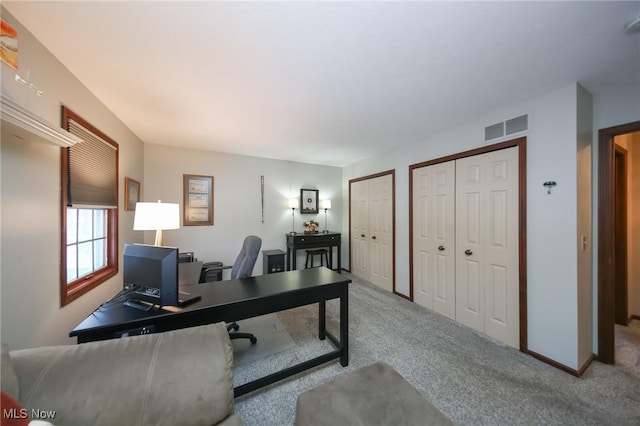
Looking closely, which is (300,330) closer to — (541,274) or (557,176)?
(541,274)

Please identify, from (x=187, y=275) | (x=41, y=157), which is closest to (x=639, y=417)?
(x=187, y=275)

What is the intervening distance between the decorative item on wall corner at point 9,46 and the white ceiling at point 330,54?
176 millimetres

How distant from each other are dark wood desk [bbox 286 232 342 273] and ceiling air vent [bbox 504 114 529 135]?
3172 millimetres

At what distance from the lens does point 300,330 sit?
8.07ft

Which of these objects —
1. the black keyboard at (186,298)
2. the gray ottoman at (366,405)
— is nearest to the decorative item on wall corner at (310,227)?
the black keyboard at (186,298)

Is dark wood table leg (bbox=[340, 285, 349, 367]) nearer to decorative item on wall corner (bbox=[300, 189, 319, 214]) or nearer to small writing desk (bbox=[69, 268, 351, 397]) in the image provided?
small writing desk (bbox=[69, 268, 351, 397])

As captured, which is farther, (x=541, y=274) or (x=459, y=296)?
(x=459, y=296)

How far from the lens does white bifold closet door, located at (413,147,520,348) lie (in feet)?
7.21

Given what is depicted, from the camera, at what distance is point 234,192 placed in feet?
13.2

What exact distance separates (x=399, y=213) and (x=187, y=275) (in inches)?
119

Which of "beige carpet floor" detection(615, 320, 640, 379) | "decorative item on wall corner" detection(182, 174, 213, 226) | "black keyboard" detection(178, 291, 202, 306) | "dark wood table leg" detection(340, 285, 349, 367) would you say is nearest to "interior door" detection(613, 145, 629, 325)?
"beige carpet floor" detection(615, 320, 640, 379)

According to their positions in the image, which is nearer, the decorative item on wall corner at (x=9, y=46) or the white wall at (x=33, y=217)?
the decorative item on wall corner at (x=9, y=46)

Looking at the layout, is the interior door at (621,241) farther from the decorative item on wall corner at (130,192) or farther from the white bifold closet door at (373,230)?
the decorative item on wall corner at (130,192)

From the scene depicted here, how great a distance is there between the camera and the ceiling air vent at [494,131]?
7.37ft
